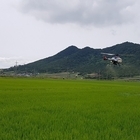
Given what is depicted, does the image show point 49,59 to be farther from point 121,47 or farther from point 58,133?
point 58,133

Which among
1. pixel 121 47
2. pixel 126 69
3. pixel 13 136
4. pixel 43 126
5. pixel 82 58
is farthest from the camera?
pixel 82 58

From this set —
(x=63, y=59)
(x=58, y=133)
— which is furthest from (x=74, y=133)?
(x=63, y=59)

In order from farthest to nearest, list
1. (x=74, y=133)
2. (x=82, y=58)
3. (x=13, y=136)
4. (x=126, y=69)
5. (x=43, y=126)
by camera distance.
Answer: (x=82, y=58)
(x=126, y=69)
(x=43, y=126)
(x=74, y=133)
(x=13, y=136)

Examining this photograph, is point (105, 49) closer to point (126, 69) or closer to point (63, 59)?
point (63, 59)

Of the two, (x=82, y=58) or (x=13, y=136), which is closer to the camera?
(x=13, y=136)

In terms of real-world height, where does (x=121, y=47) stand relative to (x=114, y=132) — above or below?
above

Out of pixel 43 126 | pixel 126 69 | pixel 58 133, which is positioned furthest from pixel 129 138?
pixel 126 69
